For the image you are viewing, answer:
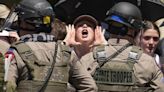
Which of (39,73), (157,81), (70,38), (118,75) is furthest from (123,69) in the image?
(70,38)

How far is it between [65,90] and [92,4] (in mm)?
3549

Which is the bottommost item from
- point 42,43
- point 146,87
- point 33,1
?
point 146,87

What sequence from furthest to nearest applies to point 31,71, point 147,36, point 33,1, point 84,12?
point 84,12 → point 147,36 → point 33,1 → point 31,71

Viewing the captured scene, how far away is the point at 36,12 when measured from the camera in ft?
19.8

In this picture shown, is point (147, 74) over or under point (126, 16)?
under

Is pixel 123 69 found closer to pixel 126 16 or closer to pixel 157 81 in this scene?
pixel 157 81

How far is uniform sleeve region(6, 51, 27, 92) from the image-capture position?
5480 millimetres

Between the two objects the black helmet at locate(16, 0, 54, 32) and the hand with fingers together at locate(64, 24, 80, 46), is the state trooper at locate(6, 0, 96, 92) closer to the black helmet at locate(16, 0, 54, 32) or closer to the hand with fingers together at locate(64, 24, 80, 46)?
the black helmet at locate(16, 0, 54, 32)

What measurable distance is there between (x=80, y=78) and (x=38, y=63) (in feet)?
1.58

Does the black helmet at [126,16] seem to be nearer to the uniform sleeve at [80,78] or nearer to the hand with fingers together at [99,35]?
the hand with fingers together at [99,35]

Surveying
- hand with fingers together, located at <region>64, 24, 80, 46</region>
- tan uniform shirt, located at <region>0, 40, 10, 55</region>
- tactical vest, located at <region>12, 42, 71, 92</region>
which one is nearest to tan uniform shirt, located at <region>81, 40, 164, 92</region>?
tactical vest, located at <region>12, 42, 71, 92</region>

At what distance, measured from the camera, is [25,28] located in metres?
5.93

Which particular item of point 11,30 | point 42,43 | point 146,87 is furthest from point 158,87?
point 11,30

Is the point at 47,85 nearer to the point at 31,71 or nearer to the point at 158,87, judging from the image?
the point at 31,71
